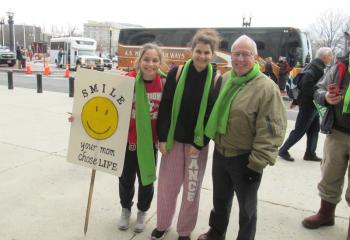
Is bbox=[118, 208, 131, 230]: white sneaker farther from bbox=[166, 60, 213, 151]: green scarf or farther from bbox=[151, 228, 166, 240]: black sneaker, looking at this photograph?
bbox=[166, 60, 213, 151]: green scarf

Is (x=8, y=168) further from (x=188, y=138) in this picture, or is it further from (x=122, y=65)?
(x=122, y=65)

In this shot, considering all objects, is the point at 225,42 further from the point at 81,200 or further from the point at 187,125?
the point at 187,125

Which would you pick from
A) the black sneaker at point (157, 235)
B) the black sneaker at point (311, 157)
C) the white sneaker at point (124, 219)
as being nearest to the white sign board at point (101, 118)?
the white sneaker at point (124, 219)

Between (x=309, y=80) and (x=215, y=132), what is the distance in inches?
119

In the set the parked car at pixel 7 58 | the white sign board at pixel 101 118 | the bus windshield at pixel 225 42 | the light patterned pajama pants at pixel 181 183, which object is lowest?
the parked car at pixel 7 58

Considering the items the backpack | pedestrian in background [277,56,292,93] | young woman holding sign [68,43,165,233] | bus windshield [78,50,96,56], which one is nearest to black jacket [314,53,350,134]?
young woman holding sign [68,43,165,233]

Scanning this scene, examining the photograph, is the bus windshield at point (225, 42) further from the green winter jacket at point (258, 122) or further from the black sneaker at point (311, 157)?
the green winter jacket at point (258, 122)

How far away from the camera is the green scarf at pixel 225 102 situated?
2.54m

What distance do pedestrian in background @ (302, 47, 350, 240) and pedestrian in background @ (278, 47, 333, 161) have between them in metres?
1.97

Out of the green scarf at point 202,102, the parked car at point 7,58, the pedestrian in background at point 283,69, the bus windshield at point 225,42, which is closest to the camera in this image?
the green scarf at point 202,102

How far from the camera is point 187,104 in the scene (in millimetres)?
2707

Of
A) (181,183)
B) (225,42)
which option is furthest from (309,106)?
(225,42)

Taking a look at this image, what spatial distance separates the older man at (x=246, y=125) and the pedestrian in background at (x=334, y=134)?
73cm

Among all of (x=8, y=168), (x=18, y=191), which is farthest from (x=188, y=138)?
(x=8, y=168)
